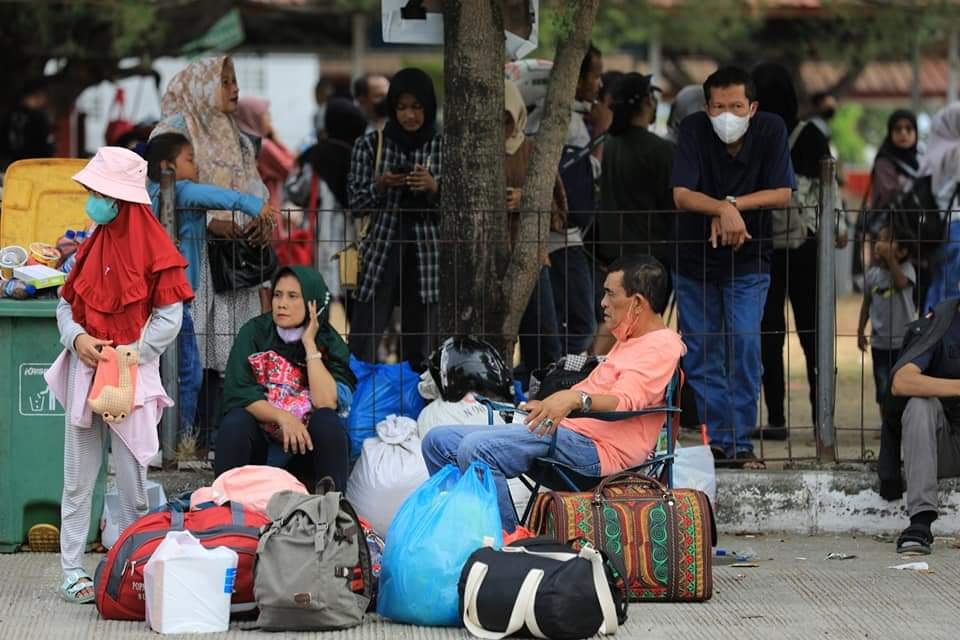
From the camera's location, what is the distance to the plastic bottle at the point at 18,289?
720 cm

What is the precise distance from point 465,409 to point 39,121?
952 cm

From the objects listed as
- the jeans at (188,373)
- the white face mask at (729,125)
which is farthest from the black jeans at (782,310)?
the jeans at (188,373)

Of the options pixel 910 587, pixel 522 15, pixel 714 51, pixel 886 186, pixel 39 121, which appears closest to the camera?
pixel 910 587

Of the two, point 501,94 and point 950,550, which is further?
point 501,94

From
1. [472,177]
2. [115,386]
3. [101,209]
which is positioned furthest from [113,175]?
[472,177]

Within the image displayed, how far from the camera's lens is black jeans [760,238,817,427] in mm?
9008

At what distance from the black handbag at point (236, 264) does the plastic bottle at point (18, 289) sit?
95 cm

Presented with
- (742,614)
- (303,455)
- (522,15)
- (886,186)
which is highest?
(522,15)

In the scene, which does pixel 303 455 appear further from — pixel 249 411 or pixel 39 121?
pixel 39 121

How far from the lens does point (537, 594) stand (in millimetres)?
5613

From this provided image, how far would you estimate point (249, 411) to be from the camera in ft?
23.3

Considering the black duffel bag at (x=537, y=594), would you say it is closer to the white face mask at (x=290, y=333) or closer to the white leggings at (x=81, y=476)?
the white leggings at (x=81, y=476)

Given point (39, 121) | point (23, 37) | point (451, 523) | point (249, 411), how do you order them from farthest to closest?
point (23, 37)
point (39, 121)
point (249, 411)
point (451, 523)

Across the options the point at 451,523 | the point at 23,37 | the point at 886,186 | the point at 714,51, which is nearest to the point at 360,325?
the point at 451,523
